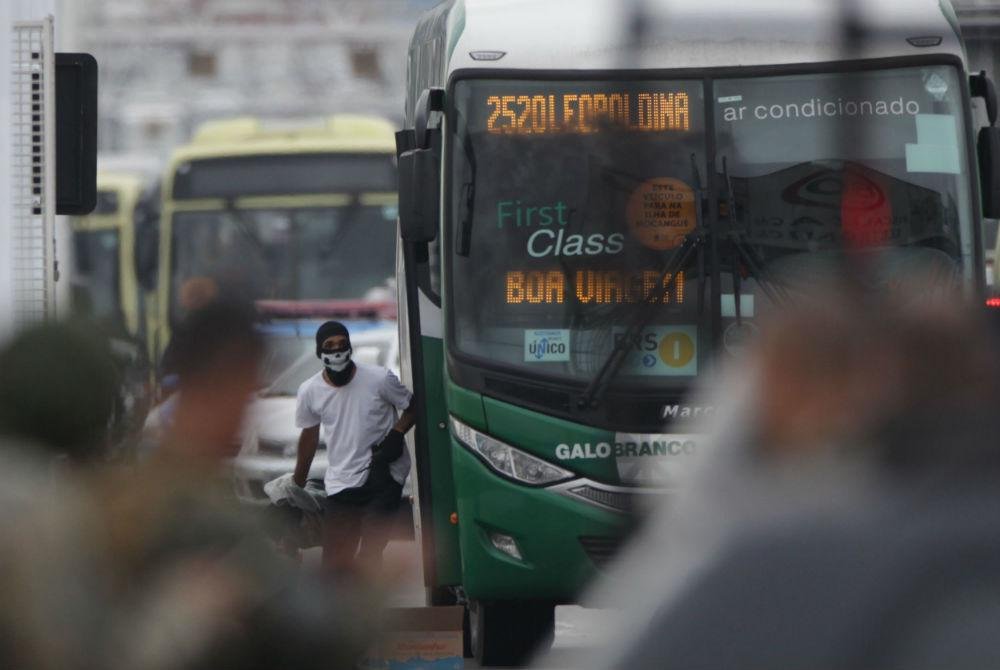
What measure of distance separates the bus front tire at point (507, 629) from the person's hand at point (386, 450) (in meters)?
0.84

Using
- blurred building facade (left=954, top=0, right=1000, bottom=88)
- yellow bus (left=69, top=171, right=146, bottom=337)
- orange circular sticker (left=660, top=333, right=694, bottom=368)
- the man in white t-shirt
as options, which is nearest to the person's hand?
the man in white t-shirt

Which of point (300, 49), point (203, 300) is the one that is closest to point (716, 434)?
point (203, 300)

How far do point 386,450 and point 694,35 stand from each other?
2473mm

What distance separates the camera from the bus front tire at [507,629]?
32.0ft

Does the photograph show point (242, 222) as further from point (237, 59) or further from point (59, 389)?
point (59, 389)

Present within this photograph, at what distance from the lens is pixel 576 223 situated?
9.20 meters

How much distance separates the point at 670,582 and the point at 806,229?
714 cm

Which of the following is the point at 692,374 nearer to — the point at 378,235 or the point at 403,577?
the point at 403,577

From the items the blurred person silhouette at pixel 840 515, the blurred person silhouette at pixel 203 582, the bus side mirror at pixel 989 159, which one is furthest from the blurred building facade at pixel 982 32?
the blurred person silhouette at pixel 840 515

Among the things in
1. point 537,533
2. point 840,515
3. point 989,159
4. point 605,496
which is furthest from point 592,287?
point 840,515

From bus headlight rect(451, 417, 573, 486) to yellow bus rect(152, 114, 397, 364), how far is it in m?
11.7

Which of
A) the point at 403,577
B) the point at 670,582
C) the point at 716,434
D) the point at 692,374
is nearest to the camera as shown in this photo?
the point at 670,582

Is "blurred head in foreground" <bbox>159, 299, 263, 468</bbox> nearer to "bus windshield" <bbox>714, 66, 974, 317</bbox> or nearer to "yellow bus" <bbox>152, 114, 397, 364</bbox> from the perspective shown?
"bus windshield" <bbox>714, 66, 974, 317</bbox>

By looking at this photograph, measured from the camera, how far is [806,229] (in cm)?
910
